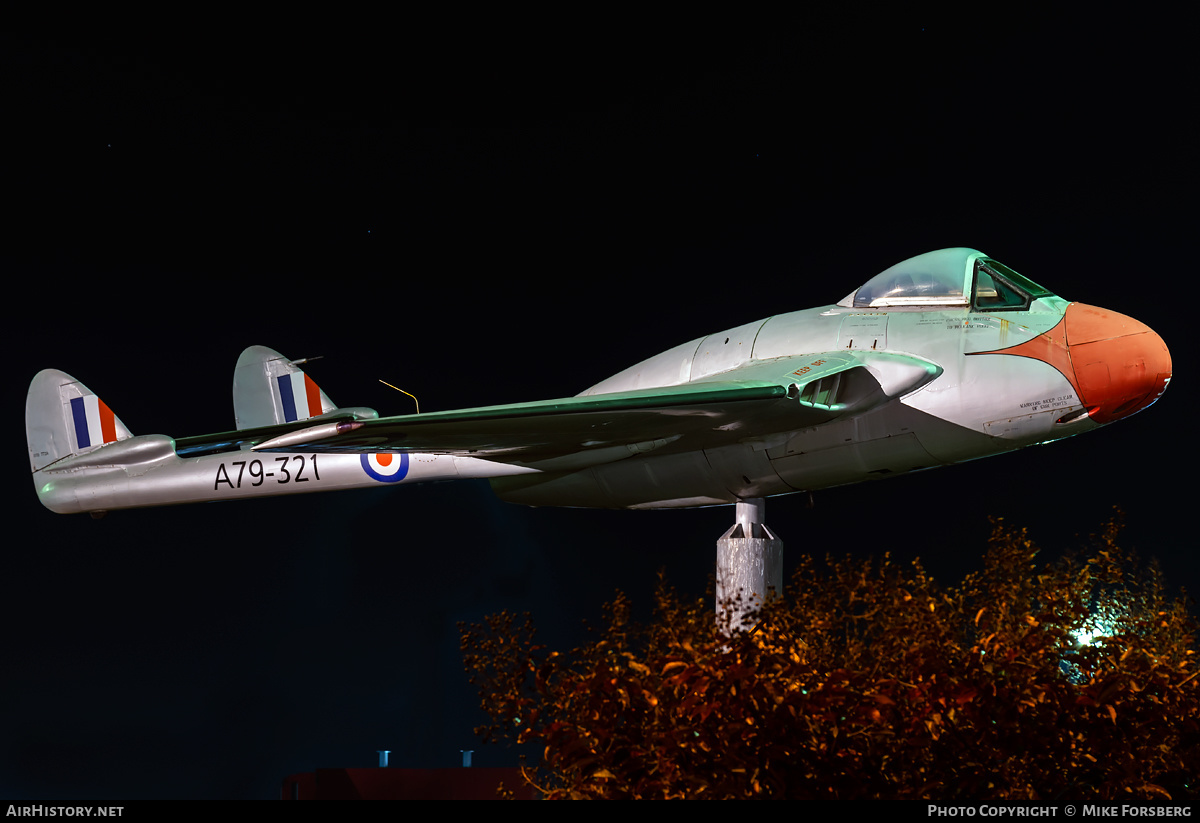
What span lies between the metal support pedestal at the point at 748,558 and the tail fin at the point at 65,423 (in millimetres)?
6259

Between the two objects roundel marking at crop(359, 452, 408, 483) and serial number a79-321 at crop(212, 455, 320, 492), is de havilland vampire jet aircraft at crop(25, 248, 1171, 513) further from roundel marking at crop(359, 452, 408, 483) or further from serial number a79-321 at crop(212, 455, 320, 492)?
serial number a79-321 at crop(212, 455, 320, 492)

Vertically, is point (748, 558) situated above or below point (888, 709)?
above

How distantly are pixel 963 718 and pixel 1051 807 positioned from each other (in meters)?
0.51

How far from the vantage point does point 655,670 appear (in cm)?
472

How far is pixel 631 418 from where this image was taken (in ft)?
22.9

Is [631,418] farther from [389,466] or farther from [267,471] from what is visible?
[267,471]

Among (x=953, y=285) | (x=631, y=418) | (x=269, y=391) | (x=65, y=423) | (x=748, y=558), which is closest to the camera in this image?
(x=631, y=418)

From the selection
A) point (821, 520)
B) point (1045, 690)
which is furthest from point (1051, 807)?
point (821, 520)

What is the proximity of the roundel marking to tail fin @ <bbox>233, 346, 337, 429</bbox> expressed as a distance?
140cm

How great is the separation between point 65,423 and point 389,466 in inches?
152

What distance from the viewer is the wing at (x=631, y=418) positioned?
22.1 ft

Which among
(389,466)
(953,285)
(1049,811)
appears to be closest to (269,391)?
(389,466)

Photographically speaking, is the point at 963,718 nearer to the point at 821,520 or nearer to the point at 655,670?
the point at 655,670

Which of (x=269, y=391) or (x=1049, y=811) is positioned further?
(x=269, y=391)
